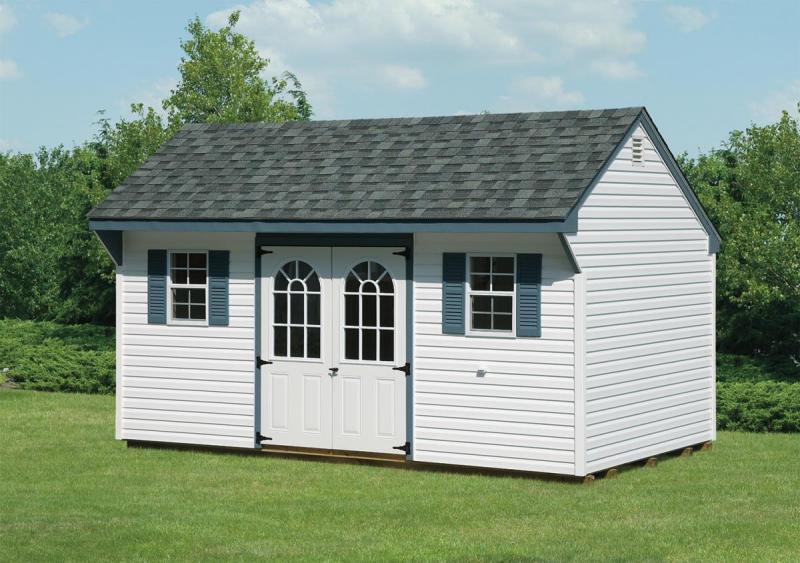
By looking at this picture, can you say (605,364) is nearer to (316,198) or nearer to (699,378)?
(699,378)

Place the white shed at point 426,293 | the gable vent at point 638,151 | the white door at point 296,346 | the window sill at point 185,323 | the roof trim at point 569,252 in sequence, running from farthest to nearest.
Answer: the window sill at point 185,323, the white door at point 296,346, the gable vent at point 638,151, the white shed at point 426,293, the roof trim at point 569,252

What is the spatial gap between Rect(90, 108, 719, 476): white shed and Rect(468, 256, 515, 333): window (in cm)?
2

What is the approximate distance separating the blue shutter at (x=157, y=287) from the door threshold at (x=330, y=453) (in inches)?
82.8

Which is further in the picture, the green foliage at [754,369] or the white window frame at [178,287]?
the green foliage at [754,369]

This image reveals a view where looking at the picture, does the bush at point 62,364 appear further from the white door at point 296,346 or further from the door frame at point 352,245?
the white door at point 296,346

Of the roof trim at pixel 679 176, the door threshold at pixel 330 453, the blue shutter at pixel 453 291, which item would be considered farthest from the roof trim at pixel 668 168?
the door threshold at pixel 330 453

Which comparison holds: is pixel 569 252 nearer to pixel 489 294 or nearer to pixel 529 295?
pixel 529 295

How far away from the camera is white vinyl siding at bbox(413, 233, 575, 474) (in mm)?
14617

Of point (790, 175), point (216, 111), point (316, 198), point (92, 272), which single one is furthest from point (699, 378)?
point (92, 272)

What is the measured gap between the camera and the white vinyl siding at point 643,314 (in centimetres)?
1482

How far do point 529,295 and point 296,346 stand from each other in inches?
122

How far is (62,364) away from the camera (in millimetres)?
25828

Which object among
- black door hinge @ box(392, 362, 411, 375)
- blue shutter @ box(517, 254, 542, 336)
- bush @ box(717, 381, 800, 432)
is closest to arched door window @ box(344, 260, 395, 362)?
black door hinge @ box(392, 362, 411, 375)

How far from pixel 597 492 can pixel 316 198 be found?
482 cm
